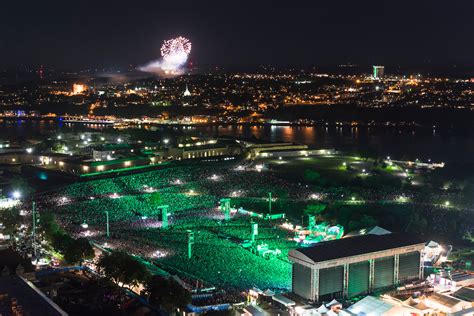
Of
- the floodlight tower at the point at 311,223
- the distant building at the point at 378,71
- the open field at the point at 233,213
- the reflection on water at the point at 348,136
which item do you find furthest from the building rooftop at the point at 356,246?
the distant building at the point at 378,71

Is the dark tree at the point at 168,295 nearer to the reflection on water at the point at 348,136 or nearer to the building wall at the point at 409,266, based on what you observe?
the building wall at the point at 409,266

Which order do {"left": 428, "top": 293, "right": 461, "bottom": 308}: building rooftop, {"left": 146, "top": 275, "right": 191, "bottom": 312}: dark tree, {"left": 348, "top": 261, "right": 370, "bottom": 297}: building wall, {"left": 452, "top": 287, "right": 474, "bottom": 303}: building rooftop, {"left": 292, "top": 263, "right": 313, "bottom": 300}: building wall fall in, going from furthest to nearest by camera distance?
{"left": 348, "top": 261, "right": 370, "bottom": 297}: building wall → {"left": 292, "top": 263, "right": 313, "bottom": 300}: building wall → {"left": 452, "top": 287, "right": 474, "bottom": 303}: building rooftop → {"left": 428, "top": 293, "right": 461, "bottom": 308}: building rooftop → {"left": 146, "top": 275, "right": 191, "bottom": 312}: dark tree

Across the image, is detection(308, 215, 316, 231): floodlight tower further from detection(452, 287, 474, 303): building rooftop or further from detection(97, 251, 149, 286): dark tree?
detection(97, 251, 149, 286): dark tree

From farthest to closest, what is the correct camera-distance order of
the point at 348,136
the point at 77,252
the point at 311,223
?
1. the point at 348,136
2. the point at 311,223
3. the point at 77,252

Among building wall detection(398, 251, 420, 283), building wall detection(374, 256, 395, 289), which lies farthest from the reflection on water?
building wall detection(374, 256, 395, 289)

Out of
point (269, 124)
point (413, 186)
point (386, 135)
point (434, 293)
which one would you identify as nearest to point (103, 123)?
point (269, 124)

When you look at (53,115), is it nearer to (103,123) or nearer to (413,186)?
(103,123)

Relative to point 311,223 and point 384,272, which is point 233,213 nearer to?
point 311,223

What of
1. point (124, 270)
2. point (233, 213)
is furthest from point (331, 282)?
point (233, 213)
